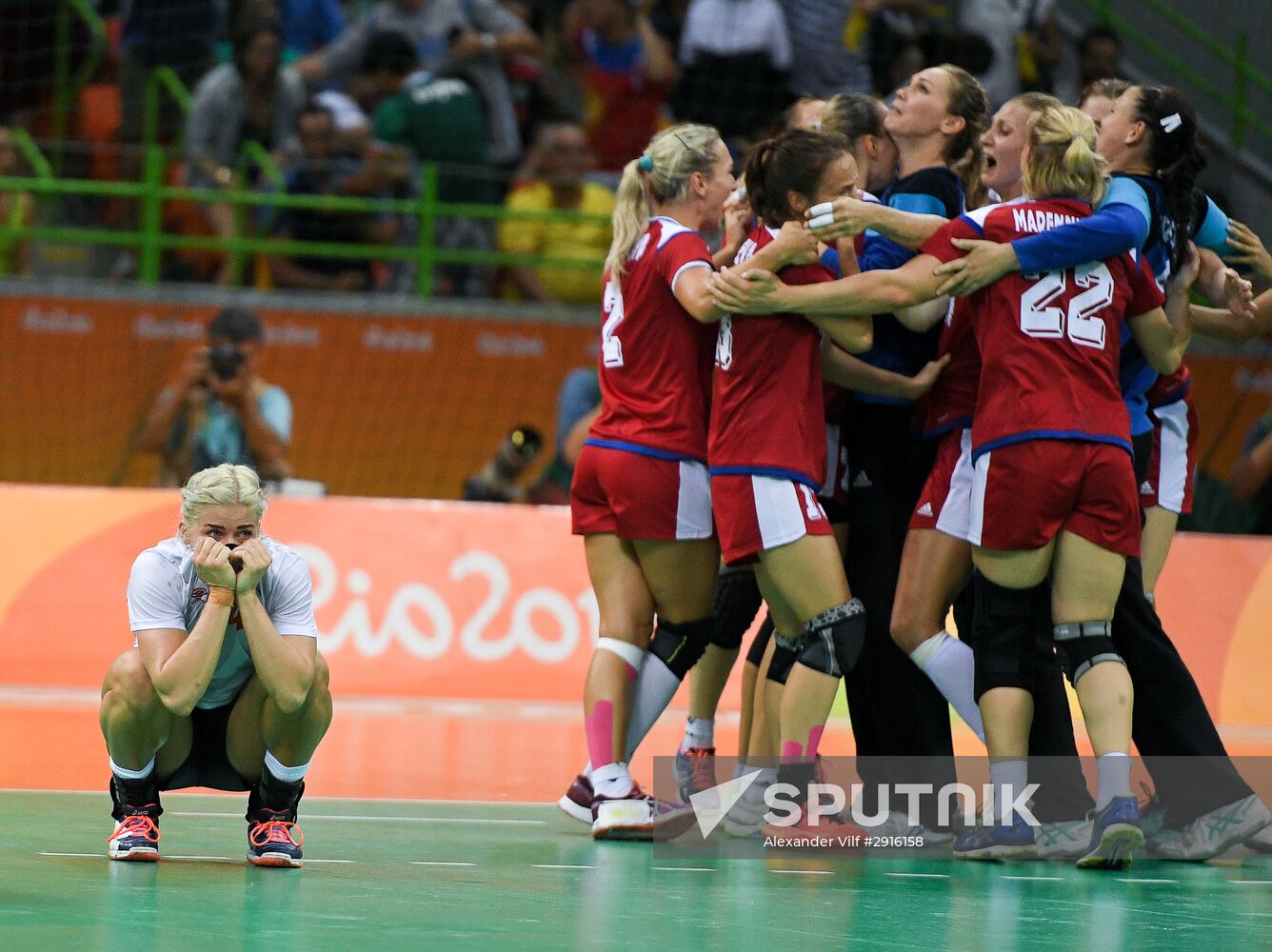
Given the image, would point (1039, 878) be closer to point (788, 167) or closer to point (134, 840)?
point (788, 167)

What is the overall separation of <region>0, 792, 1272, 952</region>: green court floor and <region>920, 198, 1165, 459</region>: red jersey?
50.1 inches

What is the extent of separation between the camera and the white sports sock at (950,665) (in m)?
5.63

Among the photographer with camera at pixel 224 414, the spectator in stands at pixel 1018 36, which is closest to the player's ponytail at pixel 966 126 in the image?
the photographer with camera at pixel 224 414

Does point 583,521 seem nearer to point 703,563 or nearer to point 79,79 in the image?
point 703,563

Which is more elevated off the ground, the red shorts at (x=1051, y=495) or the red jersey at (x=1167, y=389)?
the red jersey at (x=1167, y=389)

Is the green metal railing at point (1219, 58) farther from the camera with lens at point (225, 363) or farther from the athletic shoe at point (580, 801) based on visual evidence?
the athletic shoe at point (580, 801)

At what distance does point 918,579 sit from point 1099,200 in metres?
1.25

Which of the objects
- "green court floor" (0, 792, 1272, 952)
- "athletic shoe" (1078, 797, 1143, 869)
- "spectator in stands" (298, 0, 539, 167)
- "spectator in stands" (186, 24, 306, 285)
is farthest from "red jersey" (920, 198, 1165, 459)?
"spectator in stands" (298, 0, 539, 167)

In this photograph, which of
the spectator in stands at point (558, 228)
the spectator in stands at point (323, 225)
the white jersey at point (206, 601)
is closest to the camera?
the white jersey at point (206, 601)

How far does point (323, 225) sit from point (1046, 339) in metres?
9.24

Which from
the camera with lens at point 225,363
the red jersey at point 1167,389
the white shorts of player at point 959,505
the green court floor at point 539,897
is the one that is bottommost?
the green court floor at point 539,897

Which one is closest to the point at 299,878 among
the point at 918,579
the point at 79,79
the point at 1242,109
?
the point at 918,579

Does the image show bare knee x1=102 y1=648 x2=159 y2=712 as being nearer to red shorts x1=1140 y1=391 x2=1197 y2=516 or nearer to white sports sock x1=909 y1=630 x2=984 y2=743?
white sports sock x1=909 y1=630 x2=984 y2=743

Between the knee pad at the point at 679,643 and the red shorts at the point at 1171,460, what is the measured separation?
5.17ft
